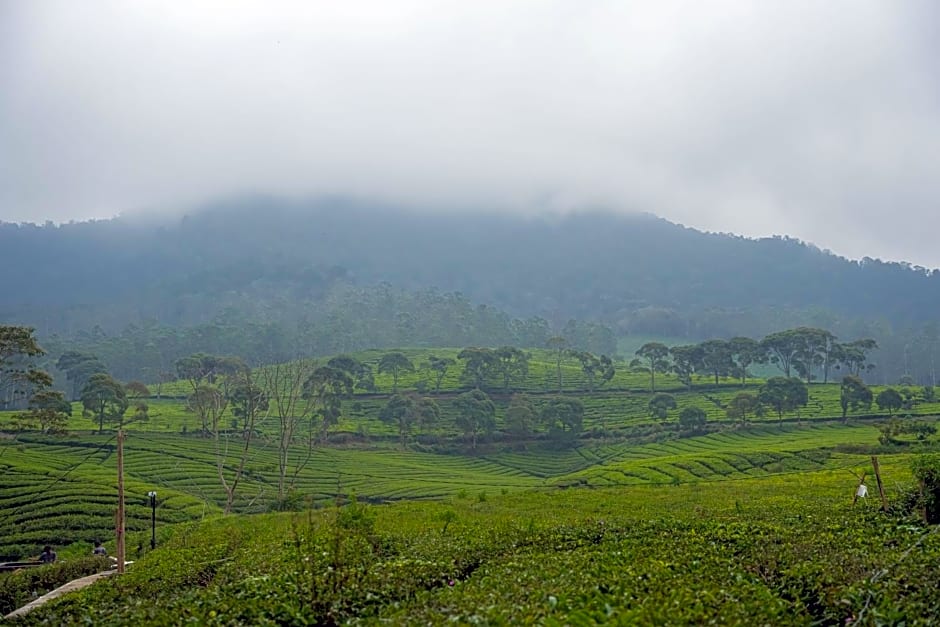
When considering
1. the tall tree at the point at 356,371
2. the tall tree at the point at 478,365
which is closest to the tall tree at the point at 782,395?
the tall tree at the point at 478,365

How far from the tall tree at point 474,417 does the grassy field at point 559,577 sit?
2291 inches

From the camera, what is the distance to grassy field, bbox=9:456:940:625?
721 centimetres

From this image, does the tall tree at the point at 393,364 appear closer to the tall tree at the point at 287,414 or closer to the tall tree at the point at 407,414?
the tall tree at the point at 287,414

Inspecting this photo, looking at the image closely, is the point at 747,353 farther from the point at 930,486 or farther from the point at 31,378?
the point at 930,486

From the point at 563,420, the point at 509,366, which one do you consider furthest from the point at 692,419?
the point at 509,366

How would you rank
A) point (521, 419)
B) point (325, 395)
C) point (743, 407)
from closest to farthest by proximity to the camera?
point (743, 407), point (325, 395), point (521, 419)

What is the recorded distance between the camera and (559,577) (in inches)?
350

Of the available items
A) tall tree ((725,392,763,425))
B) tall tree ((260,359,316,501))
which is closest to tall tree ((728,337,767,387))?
tall tree ((725,392,763,425))

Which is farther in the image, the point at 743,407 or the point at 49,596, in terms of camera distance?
the point at 743,407

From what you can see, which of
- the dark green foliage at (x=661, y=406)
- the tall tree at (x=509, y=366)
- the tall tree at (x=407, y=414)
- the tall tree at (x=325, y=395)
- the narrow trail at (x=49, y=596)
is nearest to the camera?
the narrow trail at (x=49, y=596)

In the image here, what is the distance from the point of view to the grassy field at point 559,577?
23.6ft

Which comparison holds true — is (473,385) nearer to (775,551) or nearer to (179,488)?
(179,488)

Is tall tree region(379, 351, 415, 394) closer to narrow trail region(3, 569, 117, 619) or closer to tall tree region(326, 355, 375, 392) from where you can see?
tall tree region(326, 355, 375, 392)

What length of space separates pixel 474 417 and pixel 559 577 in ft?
218
